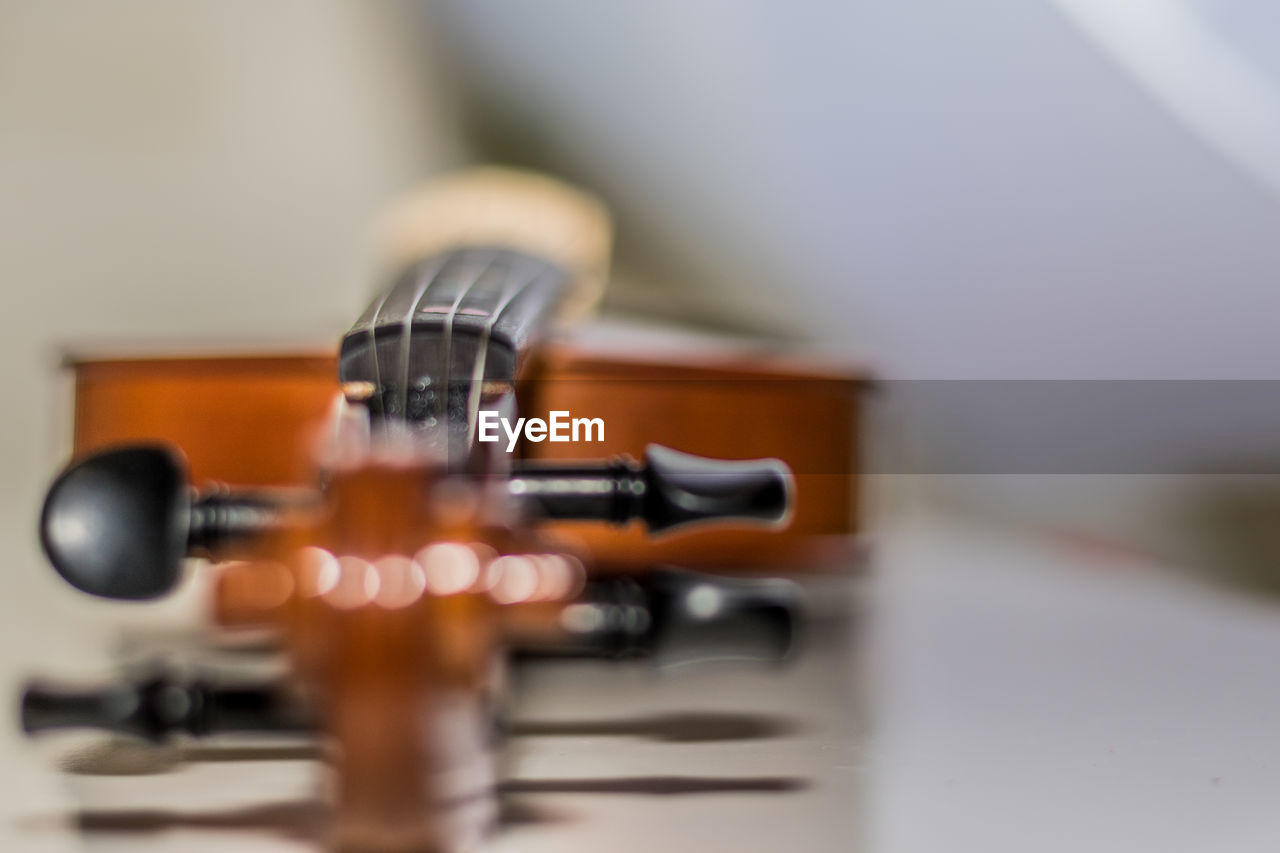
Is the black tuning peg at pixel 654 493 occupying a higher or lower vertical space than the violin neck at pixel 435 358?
lower

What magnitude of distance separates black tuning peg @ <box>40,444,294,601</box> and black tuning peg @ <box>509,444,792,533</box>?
0.12 m

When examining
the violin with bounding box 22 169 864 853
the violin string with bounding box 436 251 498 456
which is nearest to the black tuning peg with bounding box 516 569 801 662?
the violin with bounding box 22 169 864 853

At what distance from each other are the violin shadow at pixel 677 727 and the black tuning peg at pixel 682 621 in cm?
9

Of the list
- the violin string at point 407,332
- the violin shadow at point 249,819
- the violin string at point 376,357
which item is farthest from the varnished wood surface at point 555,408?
the violin shadow at point 249,819

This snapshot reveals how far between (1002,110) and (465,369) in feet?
2.57

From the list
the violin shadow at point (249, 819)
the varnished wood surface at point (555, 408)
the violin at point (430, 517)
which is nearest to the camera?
the violin at point (430, 517)

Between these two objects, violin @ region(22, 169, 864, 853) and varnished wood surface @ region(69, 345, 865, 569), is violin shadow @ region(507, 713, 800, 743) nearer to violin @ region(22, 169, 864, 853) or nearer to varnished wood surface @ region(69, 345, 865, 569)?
violin @ region(22, 169, 864, 853)

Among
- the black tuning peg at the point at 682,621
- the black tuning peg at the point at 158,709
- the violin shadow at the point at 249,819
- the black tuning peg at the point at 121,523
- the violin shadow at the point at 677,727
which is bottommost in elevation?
the violin shadow at the point at 249,819

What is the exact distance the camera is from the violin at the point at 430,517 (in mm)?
318

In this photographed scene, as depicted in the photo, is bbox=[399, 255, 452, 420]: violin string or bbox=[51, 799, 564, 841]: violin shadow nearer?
bbox=[51, 799, 564, 841]: violin shadow

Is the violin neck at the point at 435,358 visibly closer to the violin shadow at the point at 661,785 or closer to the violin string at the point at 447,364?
the violin string at the point at 447,364

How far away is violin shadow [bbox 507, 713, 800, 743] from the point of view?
0.57 m

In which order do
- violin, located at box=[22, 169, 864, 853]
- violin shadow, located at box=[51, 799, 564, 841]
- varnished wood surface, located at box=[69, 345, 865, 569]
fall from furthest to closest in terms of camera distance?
1. varnished wood surface, located at box=[69, 345, 865, 569]
2. violin shadow, located at box=[51, 799, 564, 841]
3. violin, located at box=[22, 169, 864, 853]

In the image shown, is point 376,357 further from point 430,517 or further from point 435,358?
point 430,517
